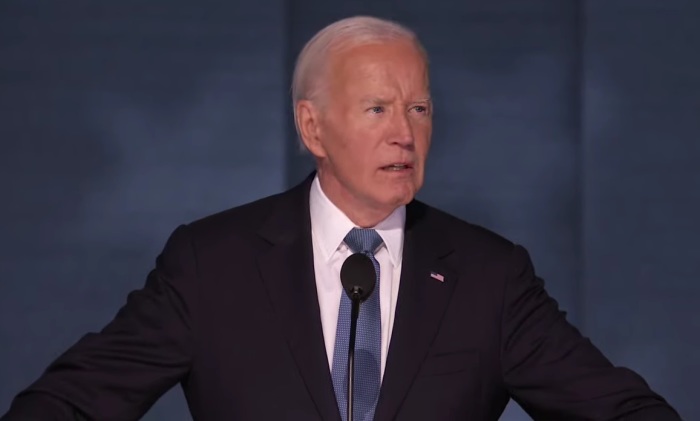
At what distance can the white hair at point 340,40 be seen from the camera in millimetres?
2471

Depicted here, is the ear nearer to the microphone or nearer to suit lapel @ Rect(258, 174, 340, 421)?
suit lapel @ Rect(258, 174, 340, 421)

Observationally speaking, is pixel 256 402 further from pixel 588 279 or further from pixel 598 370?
pixel 588 279

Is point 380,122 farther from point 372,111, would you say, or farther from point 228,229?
point 228,229

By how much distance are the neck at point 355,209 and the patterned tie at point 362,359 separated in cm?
16

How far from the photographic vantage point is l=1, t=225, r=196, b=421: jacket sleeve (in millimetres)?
2264

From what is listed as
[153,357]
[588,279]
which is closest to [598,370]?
[153,357]

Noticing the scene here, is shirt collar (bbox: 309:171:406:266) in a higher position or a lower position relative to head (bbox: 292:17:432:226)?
lower

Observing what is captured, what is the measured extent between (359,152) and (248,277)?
0.29 metres

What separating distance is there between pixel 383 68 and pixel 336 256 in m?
0.35

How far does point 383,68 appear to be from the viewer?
2.44m

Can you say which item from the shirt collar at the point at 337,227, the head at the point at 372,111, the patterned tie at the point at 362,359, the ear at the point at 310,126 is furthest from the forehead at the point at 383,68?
the patterned tie at the point at 362,359

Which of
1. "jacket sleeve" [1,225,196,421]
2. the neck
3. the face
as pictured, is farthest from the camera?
the neck

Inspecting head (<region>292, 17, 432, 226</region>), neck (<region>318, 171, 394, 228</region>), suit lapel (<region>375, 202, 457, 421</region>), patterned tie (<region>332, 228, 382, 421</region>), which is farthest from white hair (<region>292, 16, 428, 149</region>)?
patterned tie (<region>332, 228, 382, 421</region>)

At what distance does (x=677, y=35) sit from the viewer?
3648mm
